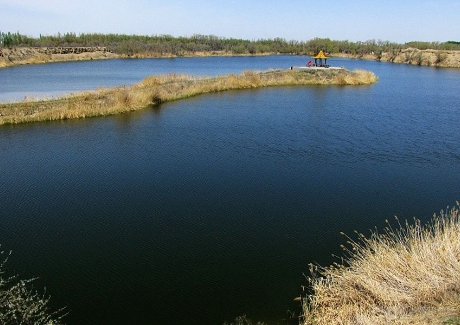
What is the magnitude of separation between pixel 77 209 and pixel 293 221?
5836mm


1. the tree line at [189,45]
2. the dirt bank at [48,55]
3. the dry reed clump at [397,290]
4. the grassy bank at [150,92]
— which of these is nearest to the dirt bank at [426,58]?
the tree line at [189,45]

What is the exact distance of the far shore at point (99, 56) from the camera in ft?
191

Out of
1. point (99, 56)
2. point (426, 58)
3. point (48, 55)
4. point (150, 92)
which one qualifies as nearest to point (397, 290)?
point (150, 92)

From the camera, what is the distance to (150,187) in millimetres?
12039

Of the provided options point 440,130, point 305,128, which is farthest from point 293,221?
point 440,130

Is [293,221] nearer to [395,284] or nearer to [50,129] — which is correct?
[395,284]

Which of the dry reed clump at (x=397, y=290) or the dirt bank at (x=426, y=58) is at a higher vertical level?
the dirt bank at (x=426, y=58)

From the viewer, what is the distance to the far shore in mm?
58219

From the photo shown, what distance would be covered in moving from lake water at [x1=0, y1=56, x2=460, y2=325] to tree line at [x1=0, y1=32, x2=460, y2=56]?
63.2 meters

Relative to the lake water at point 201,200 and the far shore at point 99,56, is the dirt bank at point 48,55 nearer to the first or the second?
the far shore at point 99,56

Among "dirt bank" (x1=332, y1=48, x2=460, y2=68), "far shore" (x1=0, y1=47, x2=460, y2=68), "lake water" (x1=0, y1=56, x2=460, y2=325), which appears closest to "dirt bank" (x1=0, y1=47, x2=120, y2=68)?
"far shore" (x1=0, y1=47, x2=460, y2=68)

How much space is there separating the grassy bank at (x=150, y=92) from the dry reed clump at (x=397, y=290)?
18845 millimetres

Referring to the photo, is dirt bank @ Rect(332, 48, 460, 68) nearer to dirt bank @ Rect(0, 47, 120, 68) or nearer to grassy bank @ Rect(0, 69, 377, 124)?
grassy bank @ Rect(0, 69, 377, 124)

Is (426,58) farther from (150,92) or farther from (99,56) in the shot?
(99,56)
